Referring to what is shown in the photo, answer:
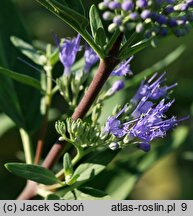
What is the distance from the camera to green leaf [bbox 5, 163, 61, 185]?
1.66 m

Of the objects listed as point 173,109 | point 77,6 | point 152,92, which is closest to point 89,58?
point 152,92

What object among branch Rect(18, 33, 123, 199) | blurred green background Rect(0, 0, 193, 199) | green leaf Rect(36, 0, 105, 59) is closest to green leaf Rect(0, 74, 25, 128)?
branch Rect(18, 33, 123, 199)

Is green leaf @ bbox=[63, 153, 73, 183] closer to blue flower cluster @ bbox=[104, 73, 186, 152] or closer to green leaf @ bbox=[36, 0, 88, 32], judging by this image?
blue flower cluster @ bbox=[104, 73, 186, 152]

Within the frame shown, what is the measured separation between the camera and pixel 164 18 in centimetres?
148

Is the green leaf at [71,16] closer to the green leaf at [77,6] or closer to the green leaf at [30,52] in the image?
the green leaf at [77,6]

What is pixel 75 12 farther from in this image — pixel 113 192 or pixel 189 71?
pixel 189 71

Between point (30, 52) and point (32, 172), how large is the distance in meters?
A: 0.65

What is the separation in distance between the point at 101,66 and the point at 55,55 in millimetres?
499

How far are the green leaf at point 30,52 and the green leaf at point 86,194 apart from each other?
549mm

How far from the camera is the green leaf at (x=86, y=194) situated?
5.89 ft

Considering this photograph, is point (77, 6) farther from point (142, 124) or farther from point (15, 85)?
point (15, 85)

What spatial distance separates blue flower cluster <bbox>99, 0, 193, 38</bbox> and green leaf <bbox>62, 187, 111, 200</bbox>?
0.60 m

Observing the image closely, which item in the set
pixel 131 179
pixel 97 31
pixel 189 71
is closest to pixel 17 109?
pixel 131 179

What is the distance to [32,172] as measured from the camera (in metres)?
1.70
